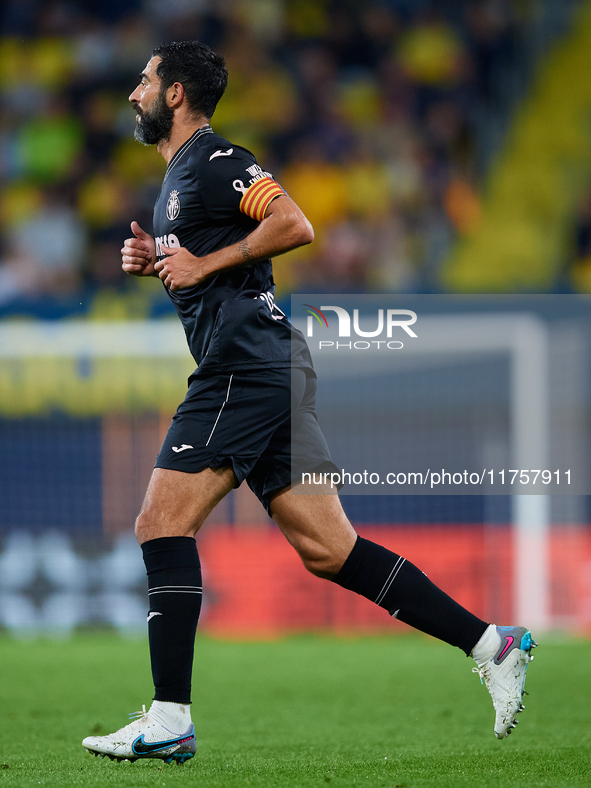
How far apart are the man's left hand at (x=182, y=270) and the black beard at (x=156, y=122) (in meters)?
0.44

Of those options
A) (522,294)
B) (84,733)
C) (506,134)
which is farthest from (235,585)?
(506,134)

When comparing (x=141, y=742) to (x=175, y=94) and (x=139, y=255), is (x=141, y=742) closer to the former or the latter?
(x=139, y=255)

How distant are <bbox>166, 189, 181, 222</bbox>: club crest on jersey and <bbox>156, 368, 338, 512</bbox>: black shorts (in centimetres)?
51

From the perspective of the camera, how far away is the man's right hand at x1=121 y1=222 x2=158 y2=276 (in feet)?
11.0

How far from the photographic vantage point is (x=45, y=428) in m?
7.68

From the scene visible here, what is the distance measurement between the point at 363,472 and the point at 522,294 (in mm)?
1718

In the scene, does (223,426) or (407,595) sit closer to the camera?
(223,426)

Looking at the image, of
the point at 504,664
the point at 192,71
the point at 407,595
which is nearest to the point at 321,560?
the point at 407,595

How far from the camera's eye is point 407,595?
10.4 ft

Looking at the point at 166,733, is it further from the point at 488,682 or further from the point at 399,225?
the point at 399,225

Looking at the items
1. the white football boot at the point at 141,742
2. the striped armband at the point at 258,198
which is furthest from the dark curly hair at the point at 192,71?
the white football boot at the point at 141,742

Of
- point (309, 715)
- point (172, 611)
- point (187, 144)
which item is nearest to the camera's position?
point (172, 611)

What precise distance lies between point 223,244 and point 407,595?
1196mm

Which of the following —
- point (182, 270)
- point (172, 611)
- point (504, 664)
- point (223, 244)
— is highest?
point (223, 244)
